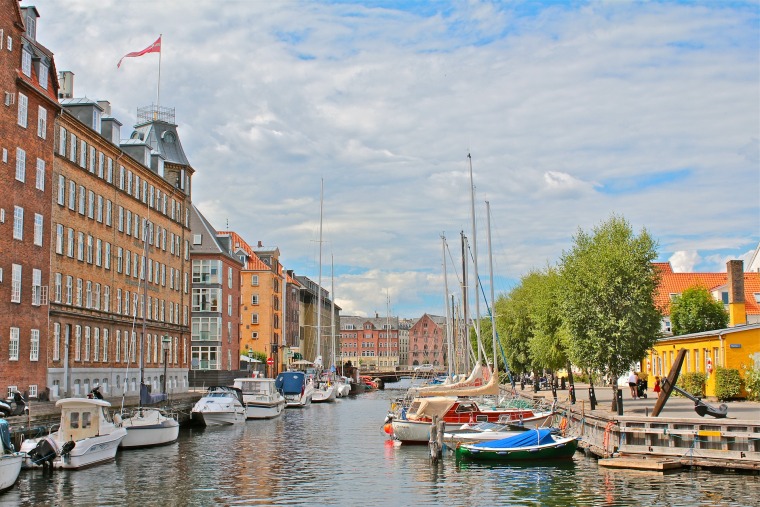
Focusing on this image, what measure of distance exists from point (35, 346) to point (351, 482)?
91.4 feet

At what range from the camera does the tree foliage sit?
4425 centimetres

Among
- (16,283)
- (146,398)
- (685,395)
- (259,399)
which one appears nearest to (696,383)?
(685,395)

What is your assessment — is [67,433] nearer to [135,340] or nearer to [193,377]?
[135,340]

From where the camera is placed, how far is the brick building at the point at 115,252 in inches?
2307

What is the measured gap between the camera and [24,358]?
167 ft

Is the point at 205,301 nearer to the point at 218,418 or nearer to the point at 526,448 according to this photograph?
the point at 218,418

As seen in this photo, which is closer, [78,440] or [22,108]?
[78,440]

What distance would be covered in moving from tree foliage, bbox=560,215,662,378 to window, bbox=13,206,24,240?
102 ft

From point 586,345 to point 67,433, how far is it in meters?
25.0

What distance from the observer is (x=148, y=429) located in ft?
144

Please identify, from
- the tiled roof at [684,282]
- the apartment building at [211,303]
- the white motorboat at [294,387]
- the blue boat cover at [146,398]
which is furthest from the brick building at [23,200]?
the tiled roof at [684,282]

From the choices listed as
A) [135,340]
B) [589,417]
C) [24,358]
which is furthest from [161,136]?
[589,417]

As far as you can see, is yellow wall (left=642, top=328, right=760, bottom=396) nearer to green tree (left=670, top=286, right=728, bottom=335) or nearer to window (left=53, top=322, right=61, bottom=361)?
green tree (left=670, top=286, right=728, bottom=335)

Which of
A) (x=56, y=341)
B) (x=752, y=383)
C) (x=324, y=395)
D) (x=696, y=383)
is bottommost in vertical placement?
(x=324, y=395)
